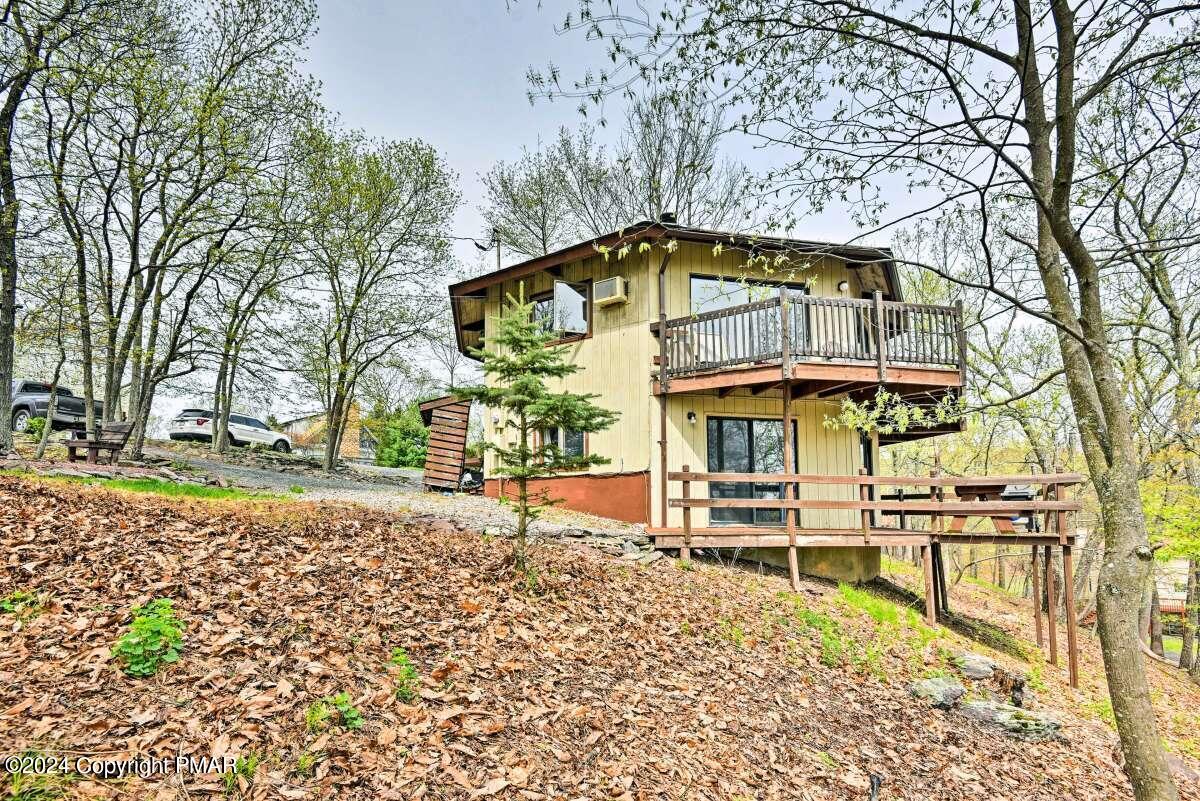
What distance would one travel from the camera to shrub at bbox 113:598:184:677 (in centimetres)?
411

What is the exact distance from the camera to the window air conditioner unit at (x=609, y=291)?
13.7 meters

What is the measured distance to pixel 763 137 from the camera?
5.23 m

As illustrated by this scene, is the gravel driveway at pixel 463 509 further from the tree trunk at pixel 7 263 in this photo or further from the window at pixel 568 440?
the tree trunk at pixel 7 263

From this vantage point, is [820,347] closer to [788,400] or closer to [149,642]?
[788,400]

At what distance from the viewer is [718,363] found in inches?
477

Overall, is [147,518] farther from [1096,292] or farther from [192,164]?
[192,164]

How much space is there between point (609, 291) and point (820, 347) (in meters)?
4.84

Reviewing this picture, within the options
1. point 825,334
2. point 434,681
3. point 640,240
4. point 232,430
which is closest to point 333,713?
point 434,681

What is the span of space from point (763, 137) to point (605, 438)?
357 inches

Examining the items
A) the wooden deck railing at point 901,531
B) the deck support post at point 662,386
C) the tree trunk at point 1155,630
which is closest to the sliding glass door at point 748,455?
the wooden deck railing at point 901,531

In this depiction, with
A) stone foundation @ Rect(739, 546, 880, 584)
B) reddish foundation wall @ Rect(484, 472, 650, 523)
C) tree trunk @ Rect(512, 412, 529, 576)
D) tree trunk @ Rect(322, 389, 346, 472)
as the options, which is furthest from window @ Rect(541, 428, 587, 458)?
tree trunk @ Rect(322, 389, 346, 472)

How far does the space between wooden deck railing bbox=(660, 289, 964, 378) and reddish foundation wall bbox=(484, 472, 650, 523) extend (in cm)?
254

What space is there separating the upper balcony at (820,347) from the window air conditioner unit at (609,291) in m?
1.74

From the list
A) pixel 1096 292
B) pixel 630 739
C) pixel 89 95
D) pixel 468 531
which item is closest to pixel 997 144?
pixel 1096 292
